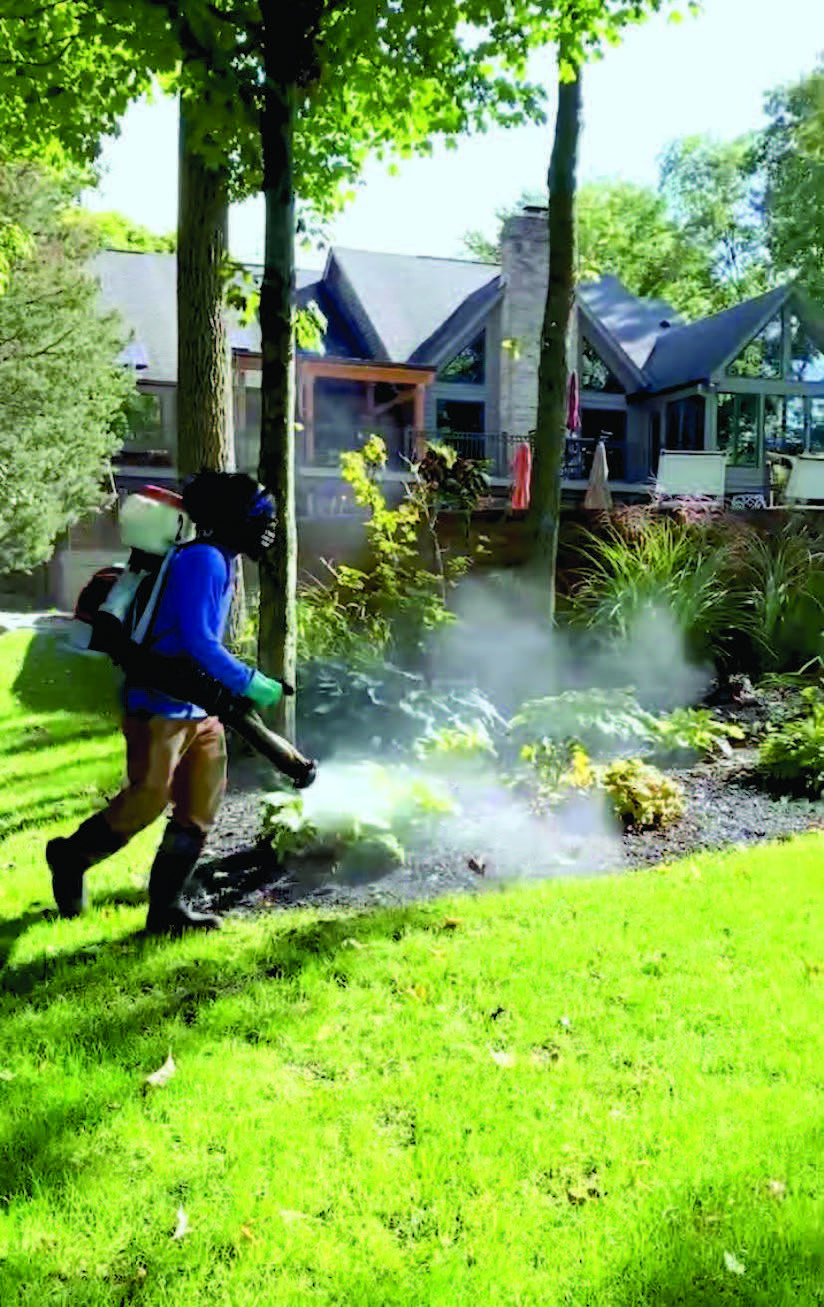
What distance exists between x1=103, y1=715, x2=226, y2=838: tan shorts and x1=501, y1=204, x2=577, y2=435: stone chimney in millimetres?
23487

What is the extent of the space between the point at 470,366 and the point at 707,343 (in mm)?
6891

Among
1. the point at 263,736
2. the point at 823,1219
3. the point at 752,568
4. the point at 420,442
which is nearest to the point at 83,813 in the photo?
the point at 263,736

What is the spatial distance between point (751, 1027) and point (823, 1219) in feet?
3.17

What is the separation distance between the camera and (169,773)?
4086 mm

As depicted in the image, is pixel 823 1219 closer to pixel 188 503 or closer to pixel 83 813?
pixel 188 503

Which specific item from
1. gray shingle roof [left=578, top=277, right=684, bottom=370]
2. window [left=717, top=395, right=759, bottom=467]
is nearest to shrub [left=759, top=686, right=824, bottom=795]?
window [left=717, top=395, right=759, bottom=467]

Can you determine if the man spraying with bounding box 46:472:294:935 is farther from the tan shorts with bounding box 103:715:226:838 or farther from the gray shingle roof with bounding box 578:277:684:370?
the gray shingle roof with bounding box 578:277:684:370

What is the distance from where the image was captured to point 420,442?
2431 cm

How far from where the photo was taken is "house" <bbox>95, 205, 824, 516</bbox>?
83.7 ft

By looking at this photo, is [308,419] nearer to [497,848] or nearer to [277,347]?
[277,347]

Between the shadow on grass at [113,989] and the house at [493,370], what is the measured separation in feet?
62.6

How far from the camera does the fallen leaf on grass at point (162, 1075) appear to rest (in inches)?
120

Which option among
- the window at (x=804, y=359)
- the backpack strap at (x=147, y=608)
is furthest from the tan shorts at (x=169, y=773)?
the window at (x=804, y=359)

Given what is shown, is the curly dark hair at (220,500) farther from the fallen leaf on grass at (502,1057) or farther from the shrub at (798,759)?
the shrub at (798,759)
